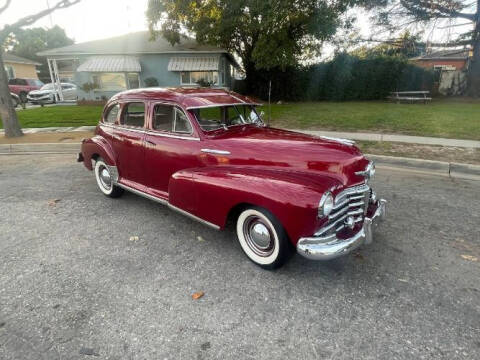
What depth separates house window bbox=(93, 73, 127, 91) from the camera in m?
21.2

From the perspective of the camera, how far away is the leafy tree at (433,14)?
19.3 meters

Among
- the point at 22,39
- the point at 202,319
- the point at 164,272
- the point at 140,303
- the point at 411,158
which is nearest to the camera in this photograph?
the point at 202,319

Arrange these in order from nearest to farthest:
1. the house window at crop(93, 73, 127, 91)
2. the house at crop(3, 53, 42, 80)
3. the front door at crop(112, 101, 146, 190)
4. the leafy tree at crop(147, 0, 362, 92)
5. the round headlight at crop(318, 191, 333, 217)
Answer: the round headlight at crop(318, 191, 333, 217) < the front door at crop(112, 101, 146, 190) < the leafy tree at crop(147, 0, 362, 92) < the house window at crop(93, 73, 127, 91) < the house at crop(3, 53, 42, 80)

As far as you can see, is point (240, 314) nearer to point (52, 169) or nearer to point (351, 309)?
point (351, 309)

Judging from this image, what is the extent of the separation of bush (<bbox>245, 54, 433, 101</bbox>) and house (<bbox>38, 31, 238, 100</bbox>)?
4.71 m

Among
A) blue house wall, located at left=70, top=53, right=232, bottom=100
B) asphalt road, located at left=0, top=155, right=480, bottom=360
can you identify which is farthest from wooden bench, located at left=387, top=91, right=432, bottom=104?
asphalt road, located at left=0, top=155, right=480, bottom=360

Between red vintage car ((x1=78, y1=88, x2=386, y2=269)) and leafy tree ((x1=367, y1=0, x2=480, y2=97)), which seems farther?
leafy tree ((x1=367, y1=0, x2=480, y2=97))

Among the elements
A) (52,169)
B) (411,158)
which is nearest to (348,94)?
(411,158)

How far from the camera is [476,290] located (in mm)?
2629

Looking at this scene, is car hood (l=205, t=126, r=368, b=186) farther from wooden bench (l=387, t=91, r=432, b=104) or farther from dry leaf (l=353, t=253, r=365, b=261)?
wooden bench (l=387, t=91, r=432, b=104)

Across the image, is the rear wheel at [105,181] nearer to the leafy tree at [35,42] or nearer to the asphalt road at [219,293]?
the asphalt road at [219,293]

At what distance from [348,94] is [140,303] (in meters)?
22.8

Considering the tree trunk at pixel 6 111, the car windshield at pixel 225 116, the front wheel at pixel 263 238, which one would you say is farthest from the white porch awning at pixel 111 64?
the front wheel at pixel 263 238

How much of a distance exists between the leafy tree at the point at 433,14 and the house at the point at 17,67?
34375mm
